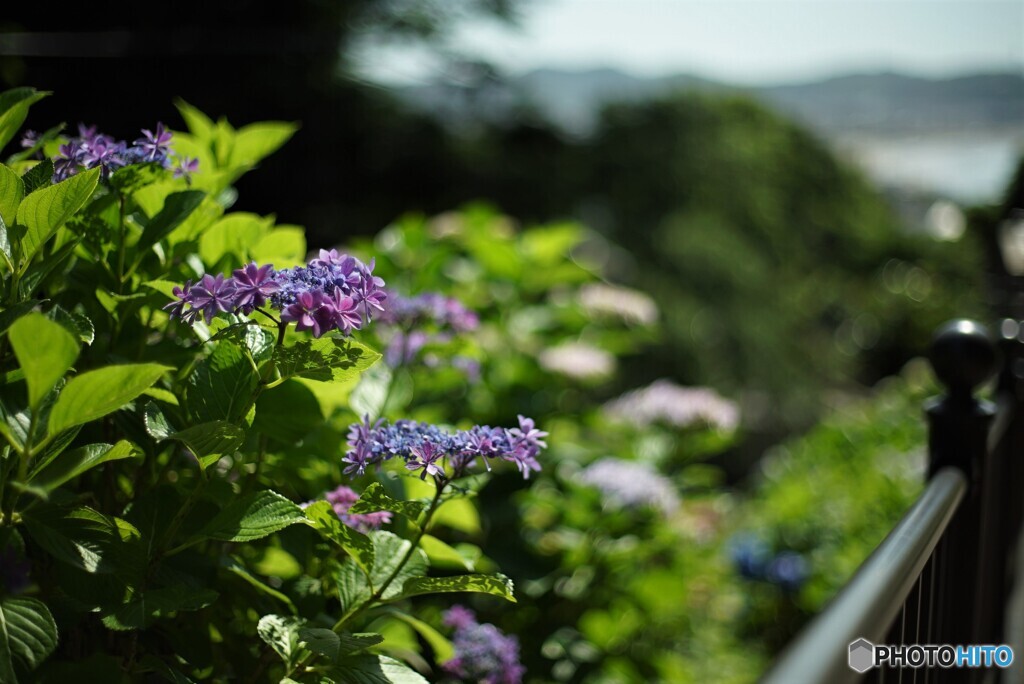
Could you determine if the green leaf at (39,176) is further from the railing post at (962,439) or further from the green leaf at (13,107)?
the railing post at (962,439)

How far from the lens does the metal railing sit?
0.62 metres

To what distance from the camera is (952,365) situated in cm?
143

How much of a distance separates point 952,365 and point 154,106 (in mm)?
4919

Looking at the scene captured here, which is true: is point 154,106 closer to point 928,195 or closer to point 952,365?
point 952,365

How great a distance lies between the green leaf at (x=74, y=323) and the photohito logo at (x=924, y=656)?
2.27 feet

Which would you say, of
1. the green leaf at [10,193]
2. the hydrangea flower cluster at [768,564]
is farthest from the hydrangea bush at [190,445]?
the hydrangea flower cluster at [768,564]

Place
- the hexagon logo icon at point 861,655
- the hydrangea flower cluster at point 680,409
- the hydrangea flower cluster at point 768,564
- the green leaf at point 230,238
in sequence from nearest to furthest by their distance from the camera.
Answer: the hexagon logo icon at point 861,655
the green leaf at point 230,238
the hydrangea flower cluster at point 680,409
the hydrangea flower cluster at point 768,564

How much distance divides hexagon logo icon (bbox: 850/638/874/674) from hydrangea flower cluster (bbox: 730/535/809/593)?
3.16 meters

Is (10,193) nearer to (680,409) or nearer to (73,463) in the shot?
(73,463)

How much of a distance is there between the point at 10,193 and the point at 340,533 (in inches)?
18.2

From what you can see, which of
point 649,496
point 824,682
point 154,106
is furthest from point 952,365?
point 154,106

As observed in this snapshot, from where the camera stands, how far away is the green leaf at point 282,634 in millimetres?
873

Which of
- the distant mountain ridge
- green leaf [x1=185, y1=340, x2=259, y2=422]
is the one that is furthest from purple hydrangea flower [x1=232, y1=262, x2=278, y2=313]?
the distant mountain ridge

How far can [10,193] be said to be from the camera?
0.87m
